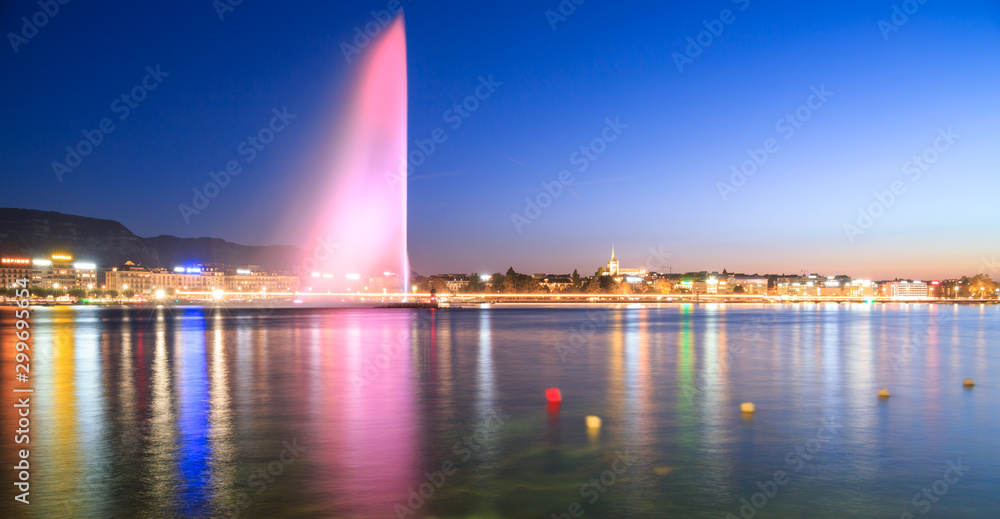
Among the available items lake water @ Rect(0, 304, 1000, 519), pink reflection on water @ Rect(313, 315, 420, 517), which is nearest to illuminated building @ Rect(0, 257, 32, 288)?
lake water @ Rect(0, 304, 1000, 519)

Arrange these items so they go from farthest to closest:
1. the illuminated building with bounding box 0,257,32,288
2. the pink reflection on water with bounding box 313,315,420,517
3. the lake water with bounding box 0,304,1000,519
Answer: the illuminated building with bounding box 0,257,32,288, the pink reflection on water with bounding box 313,315,420,517, the lake water with bounding box 0,304,1000,519

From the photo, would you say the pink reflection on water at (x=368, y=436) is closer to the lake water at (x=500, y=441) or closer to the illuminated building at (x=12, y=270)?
the lake water at (x=500, y=441)

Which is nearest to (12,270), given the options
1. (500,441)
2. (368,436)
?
(368,436)

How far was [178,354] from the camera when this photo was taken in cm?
3086

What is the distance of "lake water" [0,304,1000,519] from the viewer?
899cm

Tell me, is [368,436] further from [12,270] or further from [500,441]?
[12,270]

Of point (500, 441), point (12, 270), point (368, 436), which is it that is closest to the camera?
point (500, 441)

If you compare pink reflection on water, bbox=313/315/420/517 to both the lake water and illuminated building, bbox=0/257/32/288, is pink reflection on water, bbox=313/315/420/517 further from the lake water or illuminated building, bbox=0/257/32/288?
illuminated building, bbox=0/257/32/288

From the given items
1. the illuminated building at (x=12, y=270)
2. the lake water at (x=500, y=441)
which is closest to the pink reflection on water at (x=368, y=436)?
the lake water at (x=500, y=441)

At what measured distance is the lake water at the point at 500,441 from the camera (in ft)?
29.5

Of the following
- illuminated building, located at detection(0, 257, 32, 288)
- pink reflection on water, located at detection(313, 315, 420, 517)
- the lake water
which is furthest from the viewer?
illuminated building, located at detection(0, 257, 32, 288)

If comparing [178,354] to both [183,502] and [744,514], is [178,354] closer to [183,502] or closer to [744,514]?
[183,502]

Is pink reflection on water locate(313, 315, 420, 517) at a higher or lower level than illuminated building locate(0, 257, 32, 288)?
lower

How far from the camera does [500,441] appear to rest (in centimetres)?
1260
